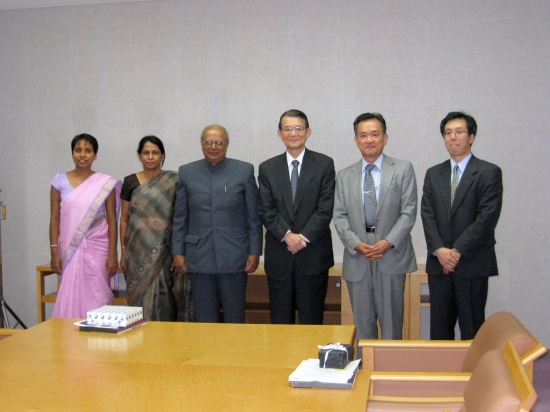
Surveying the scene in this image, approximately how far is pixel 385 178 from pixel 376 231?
297mm

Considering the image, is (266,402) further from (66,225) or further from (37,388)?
(66,225)

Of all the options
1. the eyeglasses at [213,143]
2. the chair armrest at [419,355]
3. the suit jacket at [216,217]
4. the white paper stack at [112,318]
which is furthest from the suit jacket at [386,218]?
the white paper stack at [112,318]

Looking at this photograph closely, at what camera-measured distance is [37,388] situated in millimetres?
1613

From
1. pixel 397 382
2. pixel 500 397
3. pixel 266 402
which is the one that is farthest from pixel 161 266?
pixel 500 397

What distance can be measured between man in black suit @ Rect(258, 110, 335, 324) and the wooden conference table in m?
0.92

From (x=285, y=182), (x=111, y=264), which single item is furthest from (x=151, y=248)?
(x=285, y=182)

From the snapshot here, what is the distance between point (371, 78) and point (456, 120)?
1205 mm

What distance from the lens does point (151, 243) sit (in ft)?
11.4

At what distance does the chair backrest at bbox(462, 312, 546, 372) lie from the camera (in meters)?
1.68

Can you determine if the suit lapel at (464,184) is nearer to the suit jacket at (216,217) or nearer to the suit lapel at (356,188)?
the suit lapel at (356,188)

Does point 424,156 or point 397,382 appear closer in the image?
point 397,382

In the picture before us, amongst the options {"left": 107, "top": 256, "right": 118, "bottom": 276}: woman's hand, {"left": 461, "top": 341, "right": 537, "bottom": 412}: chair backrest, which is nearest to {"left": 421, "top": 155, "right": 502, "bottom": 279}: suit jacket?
{"left": 461, "top": 341, "right": 537, "bottom": 412}: chair backrest

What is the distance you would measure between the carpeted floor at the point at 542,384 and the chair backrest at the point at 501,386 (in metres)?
1.62

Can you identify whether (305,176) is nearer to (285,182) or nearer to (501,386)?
(285,182)
